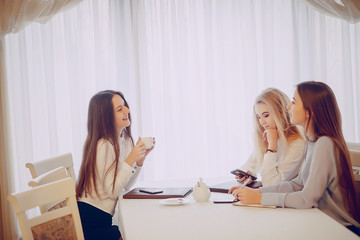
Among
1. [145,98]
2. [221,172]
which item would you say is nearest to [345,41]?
[221,172]

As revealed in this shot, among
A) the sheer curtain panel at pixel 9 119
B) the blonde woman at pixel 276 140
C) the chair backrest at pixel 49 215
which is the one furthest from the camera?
the sheer curtain panel at pixel 9 119

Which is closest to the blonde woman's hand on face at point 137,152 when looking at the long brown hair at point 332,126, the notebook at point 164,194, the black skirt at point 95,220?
the notebook at point 164,194

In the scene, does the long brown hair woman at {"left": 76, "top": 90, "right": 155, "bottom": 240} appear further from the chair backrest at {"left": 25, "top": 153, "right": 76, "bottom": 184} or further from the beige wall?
the beige wall

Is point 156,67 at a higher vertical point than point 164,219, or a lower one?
higher

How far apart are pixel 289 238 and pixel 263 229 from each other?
12cm

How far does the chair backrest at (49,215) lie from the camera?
4.66 feet

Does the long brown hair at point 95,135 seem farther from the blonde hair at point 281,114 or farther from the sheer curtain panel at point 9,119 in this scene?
the sheer curtain panel at point 9,119

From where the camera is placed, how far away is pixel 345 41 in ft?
11.8

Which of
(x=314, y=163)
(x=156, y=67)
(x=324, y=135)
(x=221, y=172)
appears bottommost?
(x=221, y=172)

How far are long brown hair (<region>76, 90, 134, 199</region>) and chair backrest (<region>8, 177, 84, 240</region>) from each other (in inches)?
19.1

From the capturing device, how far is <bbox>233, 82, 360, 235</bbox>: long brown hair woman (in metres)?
1.66

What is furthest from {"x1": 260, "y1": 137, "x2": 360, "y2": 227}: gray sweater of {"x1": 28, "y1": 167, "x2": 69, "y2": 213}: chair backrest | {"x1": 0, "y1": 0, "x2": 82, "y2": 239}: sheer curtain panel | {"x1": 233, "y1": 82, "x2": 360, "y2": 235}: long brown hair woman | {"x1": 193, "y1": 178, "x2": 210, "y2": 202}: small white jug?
{"x1": 0, "y1": 0, "x2": 82, "y2": 239}: sheer curtain panel

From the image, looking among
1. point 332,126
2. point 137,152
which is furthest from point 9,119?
point 332,126

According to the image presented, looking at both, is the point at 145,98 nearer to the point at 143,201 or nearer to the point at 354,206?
the point at 143,201
